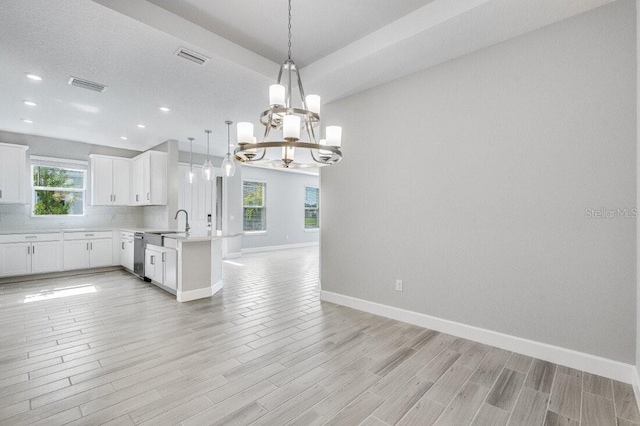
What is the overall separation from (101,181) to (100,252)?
1.53 m

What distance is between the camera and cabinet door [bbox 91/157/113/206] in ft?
21.1

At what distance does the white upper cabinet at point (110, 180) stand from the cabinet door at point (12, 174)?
3.50 ft

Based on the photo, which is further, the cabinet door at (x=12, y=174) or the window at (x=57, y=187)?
the window at (x=57, y=187)

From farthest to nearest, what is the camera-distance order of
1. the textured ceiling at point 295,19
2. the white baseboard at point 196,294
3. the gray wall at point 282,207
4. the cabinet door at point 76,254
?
the gray wall at point 282,207
the cabinet door at point 76,254
the white baseboard at point 196,294
the textured ceiling at point 295,19

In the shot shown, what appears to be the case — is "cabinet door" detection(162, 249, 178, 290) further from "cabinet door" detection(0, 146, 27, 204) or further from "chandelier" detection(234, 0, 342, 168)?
"cabinet door" detection(0, 146, 27, 204)

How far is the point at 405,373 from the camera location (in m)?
2.33

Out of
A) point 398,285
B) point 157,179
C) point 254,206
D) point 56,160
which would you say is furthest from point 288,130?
point 254,206

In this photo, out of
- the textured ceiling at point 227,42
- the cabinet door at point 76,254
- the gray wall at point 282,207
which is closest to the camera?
the textured ceiling at point 227,42

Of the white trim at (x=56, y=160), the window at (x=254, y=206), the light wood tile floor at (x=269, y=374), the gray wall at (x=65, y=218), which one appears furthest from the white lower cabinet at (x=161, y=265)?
the window at (x=254, y=206)

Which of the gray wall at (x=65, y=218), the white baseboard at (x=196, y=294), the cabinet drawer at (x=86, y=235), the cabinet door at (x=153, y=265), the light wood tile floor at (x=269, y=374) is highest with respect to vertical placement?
the gray wall at (x=65, y=218)

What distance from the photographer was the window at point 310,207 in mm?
11080

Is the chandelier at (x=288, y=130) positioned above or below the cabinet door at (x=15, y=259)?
above

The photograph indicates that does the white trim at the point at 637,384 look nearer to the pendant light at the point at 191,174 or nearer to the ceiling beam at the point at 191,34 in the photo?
the ceiling beam at the point at 191,34

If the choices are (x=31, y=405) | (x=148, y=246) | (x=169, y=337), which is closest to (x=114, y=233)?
(x=148, y=246)
